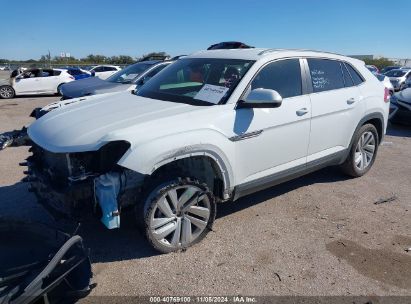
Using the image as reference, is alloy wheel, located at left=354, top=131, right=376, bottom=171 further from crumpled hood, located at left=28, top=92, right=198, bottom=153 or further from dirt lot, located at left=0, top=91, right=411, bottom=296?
crumpled hood, located at left=28, top=92, right=198, bottom=153

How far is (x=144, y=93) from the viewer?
4.26 meters

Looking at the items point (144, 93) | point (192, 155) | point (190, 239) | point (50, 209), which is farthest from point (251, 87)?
point (50, 209)

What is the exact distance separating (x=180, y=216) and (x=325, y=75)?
2.58 meters

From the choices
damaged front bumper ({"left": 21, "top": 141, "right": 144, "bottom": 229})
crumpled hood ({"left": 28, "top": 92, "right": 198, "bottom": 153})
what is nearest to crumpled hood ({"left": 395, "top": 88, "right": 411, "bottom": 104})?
crumpled hood ({"left": 28, "top": 92, "right": 198, "bottom": 153})

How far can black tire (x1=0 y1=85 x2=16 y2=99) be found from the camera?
1661cm

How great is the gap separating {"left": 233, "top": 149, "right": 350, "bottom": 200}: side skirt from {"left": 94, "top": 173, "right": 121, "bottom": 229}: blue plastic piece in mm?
1252

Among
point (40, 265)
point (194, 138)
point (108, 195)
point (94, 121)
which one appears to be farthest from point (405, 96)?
point (40, 265)

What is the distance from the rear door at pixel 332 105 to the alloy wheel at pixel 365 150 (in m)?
0.43

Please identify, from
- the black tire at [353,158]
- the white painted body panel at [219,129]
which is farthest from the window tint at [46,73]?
the black tire at [353,158]

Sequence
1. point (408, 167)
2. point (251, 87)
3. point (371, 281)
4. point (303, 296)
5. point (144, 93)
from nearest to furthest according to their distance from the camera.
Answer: point (303, 296)
point (371, 281)
point (251, 87)
point (144, 93)
point (408, 167)

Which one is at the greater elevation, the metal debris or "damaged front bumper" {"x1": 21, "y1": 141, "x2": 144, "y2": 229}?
"damaged front bumper" {"x1": 21, "y1": 141, "x2": 144, "y2": 229}

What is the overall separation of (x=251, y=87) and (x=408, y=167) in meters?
3.86

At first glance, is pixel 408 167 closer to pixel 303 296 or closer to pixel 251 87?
pixel 251 87

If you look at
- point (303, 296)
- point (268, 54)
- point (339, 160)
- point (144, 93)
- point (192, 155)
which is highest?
point (268, 54)
